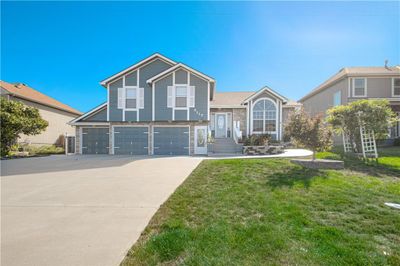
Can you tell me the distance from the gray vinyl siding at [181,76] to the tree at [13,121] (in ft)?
39.2

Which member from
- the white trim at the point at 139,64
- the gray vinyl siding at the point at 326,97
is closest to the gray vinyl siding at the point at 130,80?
the white trim at the point at 139,64

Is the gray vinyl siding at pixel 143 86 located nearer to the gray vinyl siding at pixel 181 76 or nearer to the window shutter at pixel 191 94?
the gray vinyl siding at pixel 181 76

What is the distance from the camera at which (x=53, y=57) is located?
16781 millimetres

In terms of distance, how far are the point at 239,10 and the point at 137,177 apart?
32.7 feet

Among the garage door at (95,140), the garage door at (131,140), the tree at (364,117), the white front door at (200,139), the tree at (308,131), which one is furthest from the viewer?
the garage door at (95,140)

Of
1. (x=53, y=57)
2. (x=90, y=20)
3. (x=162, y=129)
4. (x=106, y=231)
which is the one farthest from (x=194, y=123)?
(x=53, y=57)

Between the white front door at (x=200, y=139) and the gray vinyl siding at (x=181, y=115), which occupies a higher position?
the gray vinyl siding at (x=181, y=115)

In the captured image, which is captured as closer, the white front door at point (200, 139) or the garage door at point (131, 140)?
the white front door at point (200, 139)

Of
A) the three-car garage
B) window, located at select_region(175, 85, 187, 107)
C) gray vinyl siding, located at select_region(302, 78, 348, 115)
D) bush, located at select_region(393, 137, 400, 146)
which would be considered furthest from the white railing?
bush, located at select_region(393, 137, 400, 146)

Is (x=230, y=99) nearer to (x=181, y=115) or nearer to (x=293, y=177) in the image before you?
(x=181, y=115)

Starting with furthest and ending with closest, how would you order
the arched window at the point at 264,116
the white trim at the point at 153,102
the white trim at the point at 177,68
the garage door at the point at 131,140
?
1. the arched window at the point at 264,116
2. the garage door at the point at 131,140
3. the white trim at the point at 153,102
4. the white trim at the point at 177,68

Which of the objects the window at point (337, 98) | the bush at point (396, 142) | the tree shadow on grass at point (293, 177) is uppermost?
the window at point (337, 98)

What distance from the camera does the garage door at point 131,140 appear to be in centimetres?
1551

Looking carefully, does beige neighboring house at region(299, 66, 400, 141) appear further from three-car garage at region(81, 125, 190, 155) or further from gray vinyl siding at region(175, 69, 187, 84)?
three-car garage at region(81, 125, 190, 155)
